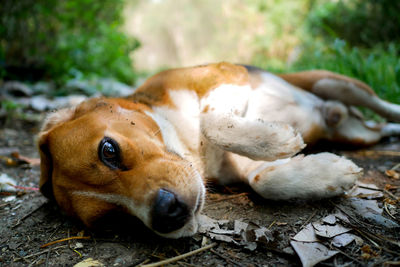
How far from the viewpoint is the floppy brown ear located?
6.56 feet

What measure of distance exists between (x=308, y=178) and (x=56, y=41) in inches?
265

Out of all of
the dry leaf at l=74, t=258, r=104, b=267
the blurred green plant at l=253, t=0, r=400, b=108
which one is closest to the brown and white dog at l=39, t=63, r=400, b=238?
the dry leaf at l=74, t=258, r=104, b=267

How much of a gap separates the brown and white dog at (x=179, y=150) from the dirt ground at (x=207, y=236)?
99mm

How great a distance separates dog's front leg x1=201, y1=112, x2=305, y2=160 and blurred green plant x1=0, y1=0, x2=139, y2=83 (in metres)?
5.13

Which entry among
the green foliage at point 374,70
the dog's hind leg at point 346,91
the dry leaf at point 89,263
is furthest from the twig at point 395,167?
the dry leaf at point 89,263

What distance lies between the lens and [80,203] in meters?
1.80

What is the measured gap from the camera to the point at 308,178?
76.0 inches

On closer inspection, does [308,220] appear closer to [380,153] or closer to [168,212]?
[168,212]

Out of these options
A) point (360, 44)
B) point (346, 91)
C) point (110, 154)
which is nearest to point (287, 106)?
point (346, 91)

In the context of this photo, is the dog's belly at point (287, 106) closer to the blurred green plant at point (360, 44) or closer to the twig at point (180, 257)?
the twig at point (180, 257)

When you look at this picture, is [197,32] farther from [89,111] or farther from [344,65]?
[89,111]

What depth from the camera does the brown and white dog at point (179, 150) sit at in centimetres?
162

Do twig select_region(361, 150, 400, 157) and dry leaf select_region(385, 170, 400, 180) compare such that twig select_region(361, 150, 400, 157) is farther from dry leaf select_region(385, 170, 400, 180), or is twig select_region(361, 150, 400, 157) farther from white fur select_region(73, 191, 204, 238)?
white fur select_region(73, 191, 204, 238)

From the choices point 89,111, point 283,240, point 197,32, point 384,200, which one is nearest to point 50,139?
point 89,111
